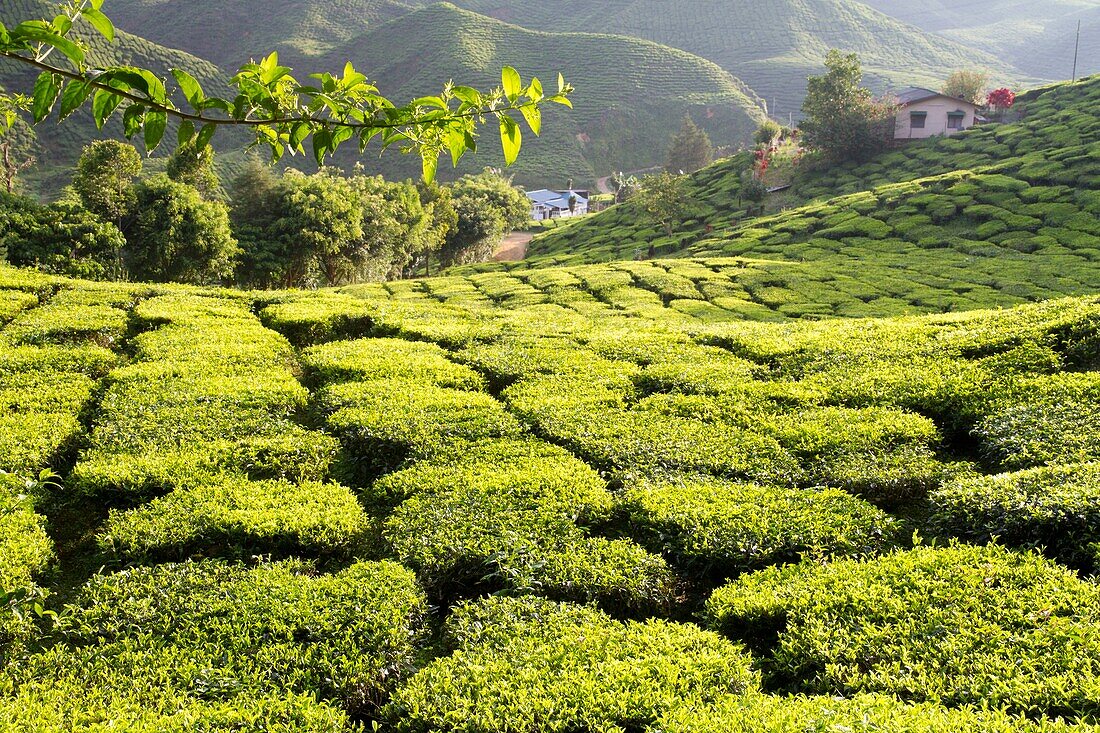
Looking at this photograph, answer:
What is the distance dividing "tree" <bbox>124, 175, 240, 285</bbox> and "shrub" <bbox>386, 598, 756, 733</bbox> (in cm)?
2783

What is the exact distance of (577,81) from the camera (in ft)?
454

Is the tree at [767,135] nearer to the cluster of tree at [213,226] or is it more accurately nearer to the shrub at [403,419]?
the cluster of tree at [213,226]

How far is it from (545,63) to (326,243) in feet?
402

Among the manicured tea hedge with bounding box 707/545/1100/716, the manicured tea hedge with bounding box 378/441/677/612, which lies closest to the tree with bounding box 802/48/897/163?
the manicured tea hedge with bounding box 378/441/677/612

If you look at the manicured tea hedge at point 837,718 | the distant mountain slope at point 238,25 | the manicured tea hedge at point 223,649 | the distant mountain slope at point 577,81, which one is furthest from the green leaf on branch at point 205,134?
the distant mountain slope at point 238,25

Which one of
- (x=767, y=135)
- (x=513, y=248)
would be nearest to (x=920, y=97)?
(x=767, y=135)

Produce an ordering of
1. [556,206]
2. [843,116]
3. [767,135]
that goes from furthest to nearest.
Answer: [556,206], [767,135], [843,116]

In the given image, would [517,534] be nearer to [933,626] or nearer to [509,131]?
[933,626]

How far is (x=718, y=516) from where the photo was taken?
203 inches

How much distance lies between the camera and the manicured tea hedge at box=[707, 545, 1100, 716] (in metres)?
3.42

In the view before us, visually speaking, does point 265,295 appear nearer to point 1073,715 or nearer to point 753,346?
point 753,346

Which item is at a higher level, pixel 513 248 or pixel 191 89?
Answer: pixel 191 89

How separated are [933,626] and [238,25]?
7272 inches

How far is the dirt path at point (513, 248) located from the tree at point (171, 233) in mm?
29774
